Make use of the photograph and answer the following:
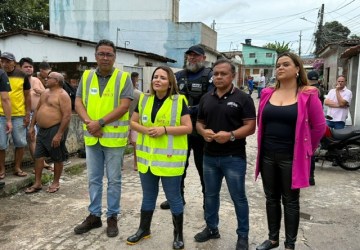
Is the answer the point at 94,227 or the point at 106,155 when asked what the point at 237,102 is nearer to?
the point at 106,155

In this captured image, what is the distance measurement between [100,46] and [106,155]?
1.18 meters

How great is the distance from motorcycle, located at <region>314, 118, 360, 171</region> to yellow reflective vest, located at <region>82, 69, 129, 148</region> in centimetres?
477

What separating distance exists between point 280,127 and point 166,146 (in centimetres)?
110

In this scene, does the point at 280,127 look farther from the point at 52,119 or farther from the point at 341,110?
the point at 341,110

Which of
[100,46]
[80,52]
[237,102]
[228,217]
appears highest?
[80,52]

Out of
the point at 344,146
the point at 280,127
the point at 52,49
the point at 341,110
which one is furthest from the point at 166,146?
the point at 52,49

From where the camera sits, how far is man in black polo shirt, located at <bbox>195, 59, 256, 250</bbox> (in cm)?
340

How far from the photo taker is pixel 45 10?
27938mm

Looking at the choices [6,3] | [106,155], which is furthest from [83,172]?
[6,3]

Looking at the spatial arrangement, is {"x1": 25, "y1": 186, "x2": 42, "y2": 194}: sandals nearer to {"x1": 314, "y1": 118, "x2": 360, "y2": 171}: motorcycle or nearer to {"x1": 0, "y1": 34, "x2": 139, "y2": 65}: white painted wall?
{"x1": 314, "y1": 118, "x2": 360, "y2": 171}: motorcycle

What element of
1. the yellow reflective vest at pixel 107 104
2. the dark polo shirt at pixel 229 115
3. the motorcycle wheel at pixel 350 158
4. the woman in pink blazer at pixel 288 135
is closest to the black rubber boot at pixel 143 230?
the yellow reflective vest at pixel 107 104

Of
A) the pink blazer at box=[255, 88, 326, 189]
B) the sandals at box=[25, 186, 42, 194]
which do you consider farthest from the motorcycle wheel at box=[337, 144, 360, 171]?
the sandals at box=[25, 186, 42, 194]

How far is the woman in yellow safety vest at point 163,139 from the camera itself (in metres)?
3.52

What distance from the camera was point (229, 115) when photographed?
3.41 m
